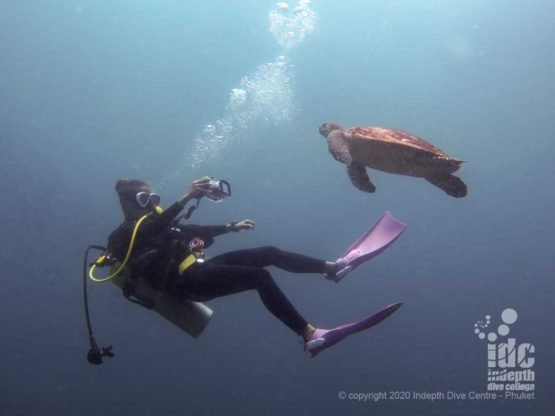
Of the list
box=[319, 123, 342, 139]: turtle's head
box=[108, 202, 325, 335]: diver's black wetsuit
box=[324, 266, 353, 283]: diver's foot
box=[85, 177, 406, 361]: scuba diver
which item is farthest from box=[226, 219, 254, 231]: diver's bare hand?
box=[319, 123, 342, 139]: turtle's head

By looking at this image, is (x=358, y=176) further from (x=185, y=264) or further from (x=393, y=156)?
(x=185, y=264)

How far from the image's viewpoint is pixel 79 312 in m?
43.5

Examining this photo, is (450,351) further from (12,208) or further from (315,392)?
(12,208)

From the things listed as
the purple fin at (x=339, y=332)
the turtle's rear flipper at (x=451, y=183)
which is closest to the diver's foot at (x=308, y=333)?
the purple fin at (x=339, y=332)

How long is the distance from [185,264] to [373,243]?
2.93 metres

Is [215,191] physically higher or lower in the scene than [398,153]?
lower

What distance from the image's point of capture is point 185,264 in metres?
5.48

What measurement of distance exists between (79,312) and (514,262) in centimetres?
5125

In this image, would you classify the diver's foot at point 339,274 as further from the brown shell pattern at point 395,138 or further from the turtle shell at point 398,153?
the brown shell pattern at point 395,138

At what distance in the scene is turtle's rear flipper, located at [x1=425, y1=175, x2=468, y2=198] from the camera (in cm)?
584

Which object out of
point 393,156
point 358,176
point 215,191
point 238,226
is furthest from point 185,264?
point 393,156

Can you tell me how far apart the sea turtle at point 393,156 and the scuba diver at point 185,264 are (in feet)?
5.22

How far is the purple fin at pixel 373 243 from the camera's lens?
245 inches

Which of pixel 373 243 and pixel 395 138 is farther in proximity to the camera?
pixel 373 243
